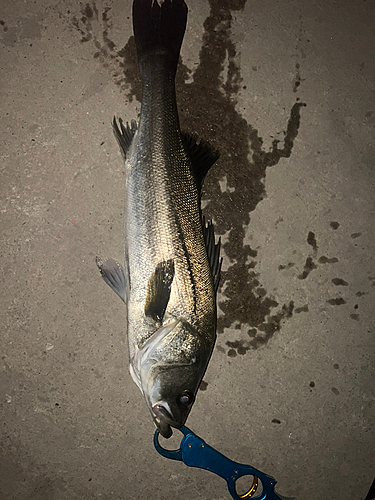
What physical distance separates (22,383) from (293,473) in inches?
92.5

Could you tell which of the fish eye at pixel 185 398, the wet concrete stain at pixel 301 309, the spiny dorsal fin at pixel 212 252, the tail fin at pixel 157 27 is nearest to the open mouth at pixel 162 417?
the fish eye at pixel 185 398

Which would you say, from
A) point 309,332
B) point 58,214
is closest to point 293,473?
point 309,332

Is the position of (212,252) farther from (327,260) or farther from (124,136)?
(327,260)

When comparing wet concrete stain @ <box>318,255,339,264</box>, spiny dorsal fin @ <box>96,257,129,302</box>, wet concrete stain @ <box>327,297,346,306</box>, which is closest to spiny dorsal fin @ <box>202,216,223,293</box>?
spiny dorsal fin @ <box>96,257,129,302</box>

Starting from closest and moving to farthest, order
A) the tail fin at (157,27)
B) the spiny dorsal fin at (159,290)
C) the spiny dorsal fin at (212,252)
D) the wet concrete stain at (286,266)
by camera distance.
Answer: the spiny dorsal fin at (159,290)
the spiny dorsal fin at (212,252)
the tail fin at (157,27)
the wet concrete stain at (286,266)

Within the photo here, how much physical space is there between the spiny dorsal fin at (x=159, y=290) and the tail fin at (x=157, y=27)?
4.83 feet

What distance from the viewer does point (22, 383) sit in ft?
8.65

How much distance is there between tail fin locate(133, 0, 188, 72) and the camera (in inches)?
93.1

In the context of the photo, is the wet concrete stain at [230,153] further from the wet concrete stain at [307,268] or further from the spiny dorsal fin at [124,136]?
the spiny dorsal fin at [124,136]

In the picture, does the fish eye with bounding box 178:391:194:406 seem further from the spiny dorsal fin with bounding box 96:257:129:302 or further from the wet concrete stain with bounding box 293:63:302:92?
the wet concrete stain with bounding box 293:63:302:92

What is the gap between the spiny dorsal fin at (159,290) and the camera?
2.03 m

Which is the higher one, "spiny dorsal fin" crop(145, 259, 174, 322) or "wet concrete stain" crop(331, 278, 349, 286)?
"spiny dorsal fin" crop(145, 259, 174, 322)

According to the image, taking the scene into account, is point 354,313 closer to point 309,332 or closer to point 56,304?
point 309,332

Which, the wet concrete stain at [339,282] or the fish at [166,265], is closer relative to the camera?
the fish at [166,265]
